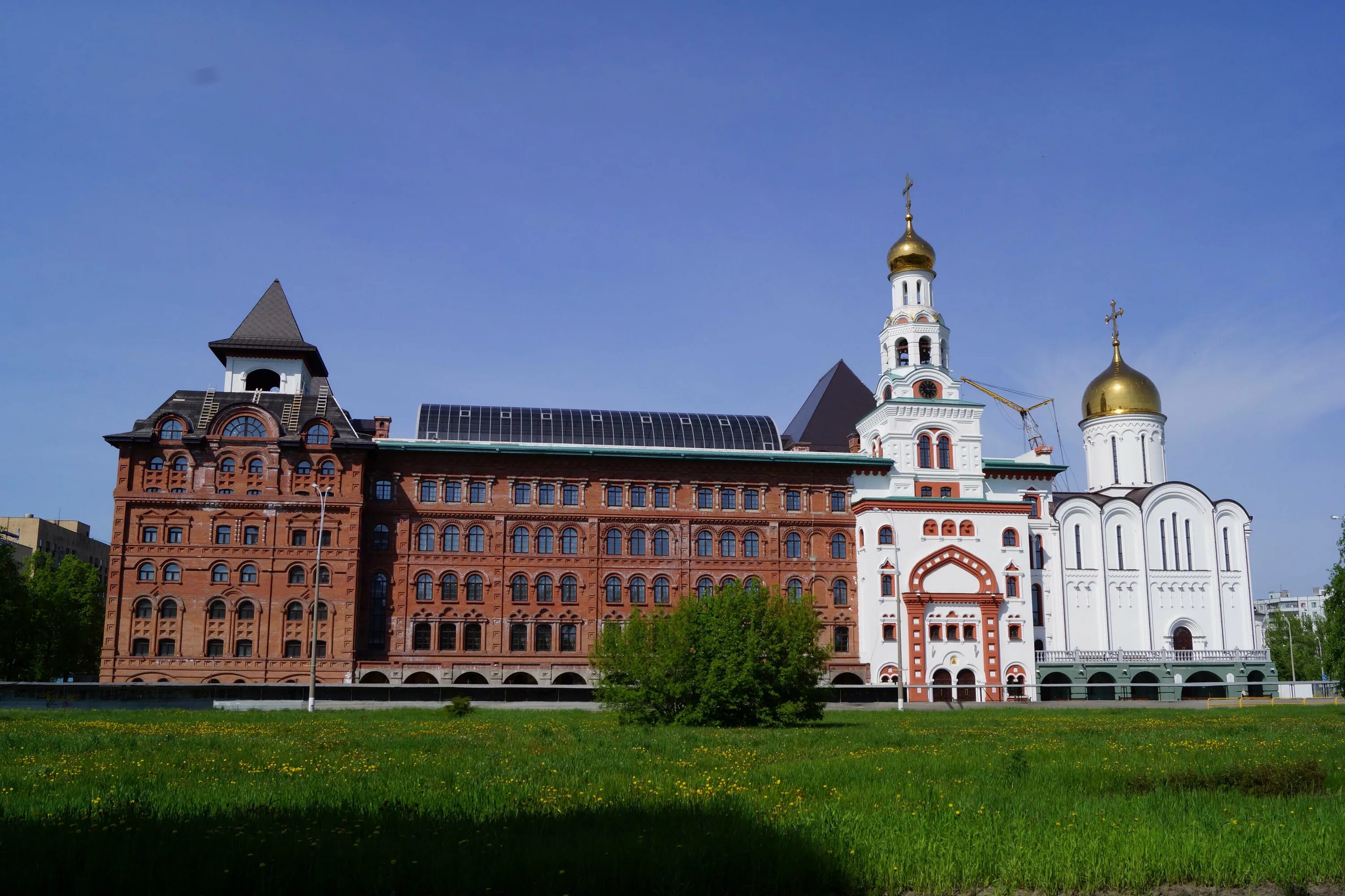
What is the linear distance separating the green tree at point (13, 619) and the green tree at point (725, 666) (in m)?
41.7

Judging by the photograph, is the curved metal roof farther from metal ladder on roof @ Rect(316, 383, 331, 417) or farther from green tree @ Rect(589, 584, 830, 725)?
green tree @ Rect(589, 584, 830, 725)

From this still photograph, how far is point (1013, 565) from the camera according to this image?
213ft

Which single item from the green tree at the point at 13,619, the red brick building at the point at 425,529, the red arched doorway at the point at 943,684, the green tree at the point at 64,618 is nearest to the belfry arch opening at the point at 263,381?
the red brick building at the point at 425,529

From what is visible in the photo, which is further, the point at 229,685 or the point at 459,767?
the point at 229,685

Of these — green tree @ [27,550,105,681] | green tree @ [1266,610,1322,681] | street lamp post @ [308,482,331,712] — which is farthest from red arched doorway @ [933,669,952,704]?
green tree @ [1266,610,1322,681]

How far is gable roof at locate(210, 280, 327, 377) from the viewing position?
6384cm

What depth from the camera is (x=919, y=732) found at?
30.9 meters

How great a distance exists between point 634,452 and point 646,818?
49.4 meters

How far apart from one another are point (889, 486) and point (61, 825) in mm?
57302

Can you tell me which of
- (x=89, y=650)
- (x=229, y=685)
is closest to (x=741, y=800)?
(x=229, y=685)

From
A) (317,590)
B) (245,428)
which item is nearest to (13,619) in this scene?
(245,428)

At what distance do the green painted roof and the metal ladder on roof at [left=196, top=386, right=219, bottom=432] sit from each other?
8.76m

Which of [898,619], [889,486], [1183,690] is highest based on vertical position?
[889,486]

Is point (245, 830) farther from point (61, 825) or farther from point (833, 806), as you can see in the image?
point (833, 806)
